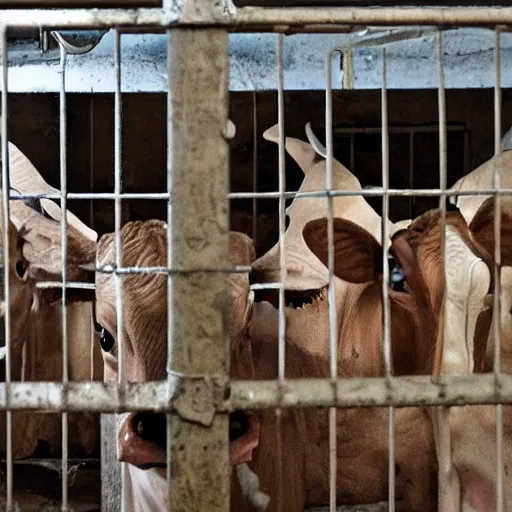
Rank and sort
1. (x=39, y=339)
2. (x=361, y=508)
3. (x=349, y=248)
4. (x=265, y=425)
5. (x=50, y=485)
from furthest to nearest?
(x=50, y=485) < (x=39, y=339) < (x=361, y=508) < (x=265, y=425) < (x=349, y=248)

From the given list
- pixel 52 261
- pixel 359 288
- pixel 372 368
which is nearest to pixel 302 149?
pixel 359 288

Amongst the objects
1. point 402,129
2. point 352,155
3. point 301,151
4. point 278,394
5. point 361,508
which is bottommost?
point 361,508

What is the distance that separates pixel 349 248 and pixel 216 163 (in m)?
1.07

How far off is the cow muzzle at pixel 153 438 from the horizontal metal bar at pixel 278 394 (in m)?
0.34

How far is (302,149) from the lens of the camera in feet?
13.0

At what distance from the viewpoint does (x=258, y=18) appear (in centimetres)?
171

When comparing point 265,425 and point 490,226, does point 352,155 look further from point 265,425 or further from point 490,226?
point 490,226

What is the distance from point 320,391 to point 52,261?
1625 millimetres

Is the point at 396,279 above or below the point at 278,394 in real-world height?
above

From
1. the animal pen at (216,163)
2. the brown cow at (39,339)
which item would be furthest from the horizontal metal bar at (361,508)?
→ the brown cow at (39,339)

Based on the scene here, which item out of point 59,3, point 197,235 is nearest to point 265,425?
point 197,235

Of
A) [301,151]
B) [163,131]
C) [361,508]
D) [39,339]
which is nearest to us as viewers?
[361,508]

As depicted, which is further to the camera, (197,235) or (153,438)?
(153,438)

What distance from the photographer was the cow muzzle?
80.1 inches
